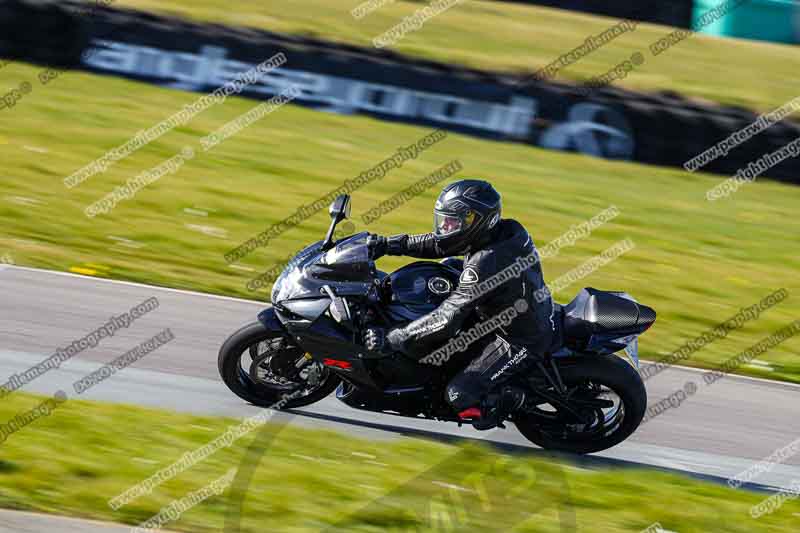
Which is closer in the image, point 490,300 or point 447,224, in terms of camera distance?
point 447,224

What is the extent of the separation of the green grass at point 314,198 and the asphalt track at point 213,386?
63 cm

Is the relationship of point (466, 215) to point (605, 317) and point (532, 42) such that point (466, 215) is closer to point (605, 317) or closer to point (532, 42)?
point (605, 317)

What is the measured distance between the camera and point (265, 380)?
7770 millimetres

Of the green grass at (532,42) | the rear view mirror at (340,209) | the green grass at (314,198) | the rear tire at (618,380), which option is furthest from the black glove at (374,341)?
the green grass at (532,42)

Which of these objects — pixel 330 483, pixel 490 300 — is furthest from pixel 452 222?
pixel 330 483

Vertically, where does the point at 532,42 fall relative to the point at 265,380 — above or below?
below

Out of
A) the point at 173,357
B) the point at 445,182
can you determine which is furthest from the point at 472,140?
the point at 173,357

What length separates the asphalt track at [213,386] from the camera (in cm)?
777

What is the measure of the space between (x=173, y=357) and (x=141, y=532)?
3.01 m

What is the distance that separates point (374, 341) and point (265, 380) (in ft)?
3.26

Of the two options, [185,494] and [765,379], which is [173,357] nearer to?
[185,494]

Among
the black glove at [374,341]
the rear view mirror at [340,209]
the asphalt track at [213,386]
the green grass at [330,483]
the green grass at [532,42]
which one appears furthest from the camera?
the green grass at [532,42]

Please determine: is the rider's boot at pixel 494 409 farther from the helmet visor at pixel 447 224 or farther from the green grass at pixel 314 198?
the green grass at pixel 314 198

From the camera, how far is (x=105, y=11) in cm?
1822
